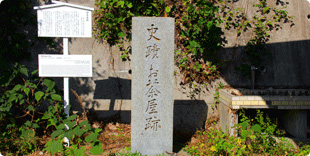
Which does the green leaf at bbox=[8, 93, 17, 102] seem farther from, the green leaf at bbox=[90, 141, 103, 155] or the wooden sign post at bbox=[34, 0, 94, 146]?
the green leaf at bbox=[90, 141, 103, 155]

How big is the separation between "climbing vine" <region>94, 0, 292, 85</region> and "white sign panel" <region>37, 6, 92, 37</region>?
1046 millimetres

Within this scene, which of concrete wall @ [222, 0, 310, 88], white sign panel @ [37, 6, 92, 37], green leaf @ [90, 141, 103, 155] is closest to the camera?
green leaf @ [90, 141, 103, 155]

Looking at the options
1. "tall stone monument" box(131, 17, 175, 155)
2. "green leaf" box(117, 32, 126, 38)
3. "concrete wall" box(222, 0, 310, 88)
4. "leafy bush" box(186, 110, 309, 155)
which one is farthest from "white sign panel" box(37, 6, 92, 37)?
"concrete wall" box(222, 0, 310, 88)

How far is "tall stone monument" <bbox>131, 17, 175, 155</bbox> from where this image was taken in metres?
3.66

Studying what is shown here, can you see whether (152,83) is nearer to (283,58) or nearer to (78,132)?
(78,132)

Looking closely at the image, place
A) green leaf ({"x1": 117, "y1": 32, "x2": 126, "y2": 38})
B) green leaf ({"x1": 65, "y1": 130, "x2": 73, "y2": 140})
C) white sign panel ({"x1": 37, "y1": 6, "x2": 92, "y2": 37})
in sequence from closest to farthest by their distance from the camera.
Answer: green leaf ({"x1": 65, "y1": 130, "x2": 73, "y2": 140}) < white sign panel ({"x1": 37, "y1": 6, "x2": 92, "y2": 37}) < green leaf ({"x1": 117, "y1": 32, "x2": 126, "y2": 38})

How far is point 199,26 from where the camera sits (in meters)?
5.08

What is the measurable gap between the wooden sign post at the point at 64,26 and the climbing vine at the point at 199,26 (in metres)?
1.05

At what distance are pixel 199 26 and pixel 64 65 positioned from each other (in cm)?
267

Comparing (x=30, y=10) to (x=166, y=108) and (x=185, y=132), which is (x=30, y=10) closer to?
(x=166, y=108)

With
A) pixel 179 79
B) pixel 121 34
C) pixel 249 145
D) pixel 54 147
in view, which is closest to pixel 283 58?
pixel 179 79

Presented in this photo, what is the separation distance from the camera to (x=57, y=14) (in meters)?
3.96

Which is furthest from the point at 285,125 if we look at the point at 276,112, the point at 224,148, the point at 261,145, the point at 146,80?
the point at 146,80

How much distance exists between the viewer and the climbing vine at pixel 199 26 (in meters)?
5.06
